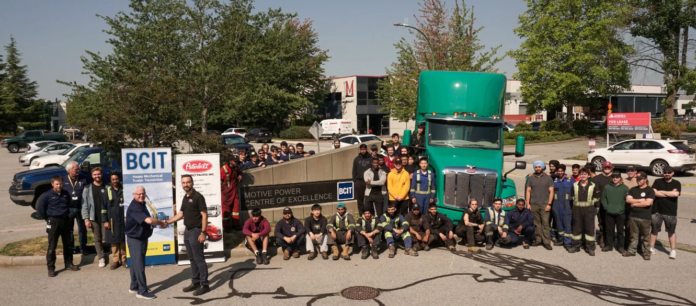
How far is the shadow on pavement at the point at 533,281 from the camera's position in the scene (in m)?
7.36

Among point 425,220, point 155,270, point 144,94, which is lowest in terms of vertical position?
point 155,270

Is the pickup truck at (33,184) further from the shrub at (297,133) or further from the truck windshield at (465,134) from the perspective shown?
the shrub at (297,133)

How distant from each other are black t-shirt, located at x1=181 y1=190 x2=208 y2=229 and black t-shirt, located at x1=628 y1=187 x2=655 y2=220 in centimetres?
801

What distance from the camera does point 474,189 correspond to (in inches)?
439

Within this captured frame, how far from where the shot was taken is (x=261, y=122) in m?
57.7

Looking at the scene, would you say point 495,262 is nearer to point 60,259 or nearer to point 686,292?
point 686,292

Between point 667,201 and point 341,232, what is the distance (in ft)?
20.6

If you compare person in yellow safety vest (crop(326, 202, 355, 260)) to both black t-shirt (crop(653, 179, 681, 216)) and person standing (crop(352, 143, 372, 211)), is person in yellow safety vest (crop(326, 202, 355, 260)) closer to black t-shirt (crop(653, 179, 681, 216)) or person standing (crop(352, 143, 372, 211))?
person standing (crop(352, 143, 372, 211))

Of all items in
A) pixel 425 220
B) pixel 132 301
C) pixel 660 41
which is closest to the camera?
pixel 132 301

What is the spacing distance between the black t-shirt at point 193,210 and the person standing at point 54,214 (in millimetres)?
2666

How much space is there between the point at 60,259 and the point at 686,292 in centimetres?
1079

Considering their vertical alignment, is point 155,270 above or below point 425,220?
below

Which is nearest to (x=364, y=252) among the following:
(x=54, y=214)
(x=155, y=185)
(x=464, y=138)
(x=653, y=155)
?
(x=155, y=185)

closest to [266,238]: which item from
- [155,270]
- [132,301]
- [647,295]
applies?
[155,270]
